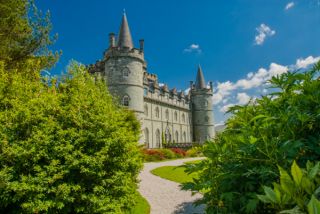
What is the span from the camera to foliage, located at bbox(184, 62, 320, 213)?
1.67 metres

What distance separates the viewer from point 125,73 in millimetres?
33000

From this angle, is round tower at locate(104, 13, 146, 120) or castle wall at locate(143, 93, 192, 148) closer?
round tower at locate(104, 13, 146, 120)

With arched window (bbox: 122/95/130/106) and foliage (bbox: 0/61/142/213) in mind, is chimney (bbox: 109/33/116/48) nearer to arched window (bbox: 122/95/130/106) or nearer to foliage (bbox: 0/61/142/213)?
arched window (bbox: 122/95/130/106)

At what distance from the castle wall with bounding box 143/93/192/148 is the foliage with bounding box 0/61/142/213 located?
30301 millimetres

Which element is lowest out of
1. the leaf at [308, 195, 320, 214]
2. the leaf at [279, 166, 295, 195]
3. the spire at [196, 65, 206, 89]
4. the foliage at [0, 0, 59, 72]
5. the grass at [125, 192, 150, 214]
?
the grass at [125, 192, 150, 214]

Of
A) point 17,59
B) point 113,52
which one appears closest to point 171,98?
point 113,52

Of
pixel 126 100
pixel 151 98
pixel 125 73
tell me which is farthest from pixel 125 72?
pixel 151 98

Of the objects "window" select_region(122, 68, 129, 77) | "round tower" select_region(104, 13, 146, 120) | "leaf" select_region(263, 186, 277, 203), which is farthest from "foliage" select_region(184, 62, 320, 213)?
"window" select_region(122, 68, 129, 77)

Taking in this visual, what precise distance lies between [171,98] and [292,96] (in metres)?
47.0

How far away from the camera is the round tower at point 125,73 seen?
108 feet

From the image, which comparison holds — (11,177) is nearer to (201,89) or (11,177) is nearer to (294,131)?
(294,131)

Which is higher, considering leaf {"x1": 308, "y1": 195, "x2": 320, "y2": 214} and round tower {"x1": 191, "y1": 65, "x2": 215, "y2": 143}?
round tower {"x1": 191, "y1": 65, "x2": 215, "y2": 143}

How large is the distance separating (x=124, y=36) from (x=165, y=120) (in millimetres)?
17016

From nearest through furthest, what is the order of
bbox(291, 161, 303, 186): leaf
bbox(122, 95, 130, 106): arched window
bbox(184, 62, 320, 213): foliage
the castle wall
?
bbox(291, 161, 303, 186): leaf, bbox(184, 62, 320, 213): foliage, bbox(122, 95, 130, 106): arched window, the castle wall
